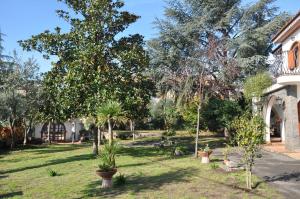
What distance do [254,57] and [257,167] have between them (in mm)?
19300

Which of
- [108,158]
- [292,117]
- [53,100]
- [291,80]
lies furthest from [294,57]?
[53,100]

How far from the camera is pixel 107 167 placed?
13.9 meters

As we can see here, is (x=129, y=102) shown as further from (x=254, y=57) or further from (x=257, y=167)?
(x=254, y=57)

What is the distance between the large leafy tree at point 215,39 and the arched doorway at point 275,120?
4.46 m

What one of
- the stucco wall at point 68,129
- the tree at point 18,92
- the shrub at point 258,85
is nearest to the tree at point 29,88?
the tree at point 18,92

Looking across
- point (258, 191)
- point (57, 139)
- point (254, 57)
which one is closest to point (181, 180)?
point (258, 191)

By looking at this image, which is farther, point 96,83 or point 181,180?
point 96,83

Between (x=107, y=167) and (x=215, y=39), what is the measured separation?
23.7 m

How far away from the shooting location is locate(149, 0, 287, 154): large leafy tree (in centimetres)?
3512

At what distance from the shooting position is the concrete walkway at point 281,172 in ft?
39.9

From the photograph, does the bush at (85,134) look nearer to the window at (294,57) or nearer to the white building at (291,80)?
the white building at (291,80)

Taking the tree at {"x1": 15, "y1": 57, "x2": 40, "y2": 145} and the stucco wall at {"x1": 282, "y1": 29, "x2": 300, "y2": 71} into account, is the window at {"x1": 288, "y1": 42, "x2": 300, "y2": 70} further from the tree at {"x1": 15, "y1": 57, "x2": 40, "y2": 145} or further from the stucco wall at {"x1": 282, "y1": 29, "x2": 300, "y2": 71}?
the tree at {"x1": 15, "y1": 57, "x2": 40, "y2": 145}

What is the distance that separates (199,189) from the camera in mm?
12742

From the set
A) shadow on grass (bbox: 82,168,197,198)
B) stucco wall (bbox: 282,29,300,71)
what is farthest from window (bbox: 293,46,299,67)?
shadow on grass (bbox: 82,168,197,198)
